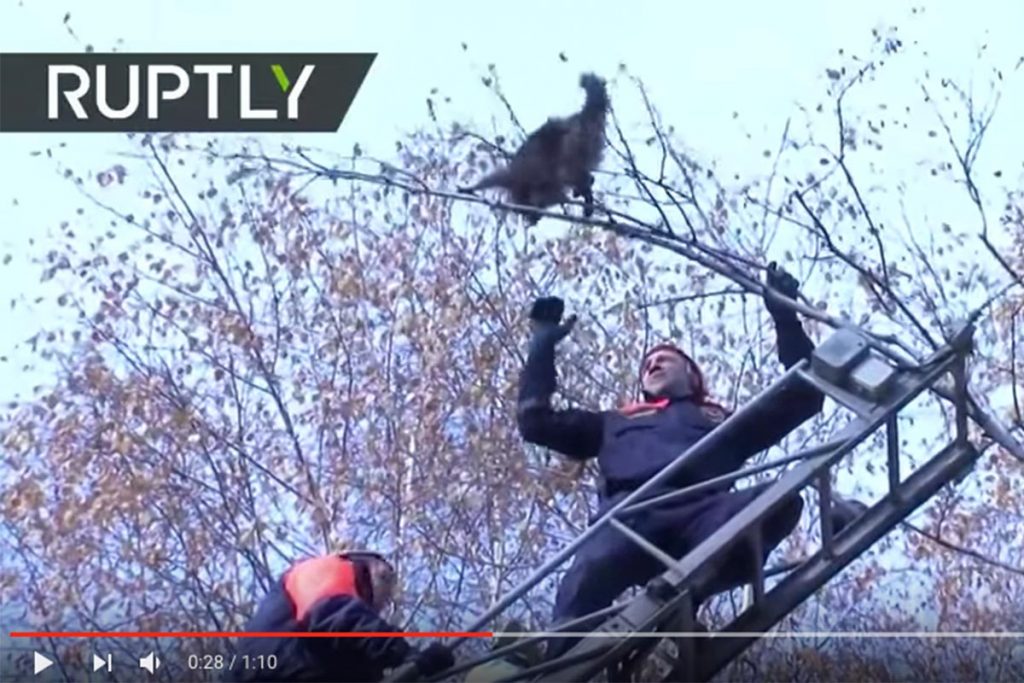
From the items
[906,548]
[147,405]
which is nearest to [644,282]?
[906,548]

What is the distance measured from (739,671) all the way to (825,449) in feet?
1.31

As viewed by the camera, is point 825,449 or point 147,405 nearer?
point 825,449

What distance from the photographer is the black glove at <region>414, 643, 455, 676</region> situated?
9.38 ft

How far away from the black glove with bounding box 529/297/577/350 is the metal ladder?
309mm

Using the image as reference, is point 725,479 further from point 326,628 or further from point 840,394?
point 326,628

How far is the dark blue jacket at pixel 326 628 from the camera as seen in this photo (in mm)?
2828

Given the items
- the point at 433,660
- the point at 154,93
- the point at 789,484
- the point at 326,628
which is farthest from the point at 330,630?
the point at 154,93

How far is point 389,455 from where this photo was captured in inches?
133

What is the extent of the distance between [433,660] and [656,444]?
1.75 ft

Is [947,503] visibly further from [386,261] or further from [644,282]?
[386,261]

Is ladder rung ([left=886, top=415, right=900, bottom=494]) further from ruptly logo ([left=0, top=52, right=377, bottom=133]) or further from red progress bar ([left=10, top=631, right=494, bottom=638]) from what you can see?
ruptly logo ([left=0, top=52, right=377, bottom=133])

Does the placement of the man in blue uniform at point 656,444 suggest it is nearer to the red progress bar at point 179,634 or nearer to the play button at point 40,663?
the red progress bar at point 179,634

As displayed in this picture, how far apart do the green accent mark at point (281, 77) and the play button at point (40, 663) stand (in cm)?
101

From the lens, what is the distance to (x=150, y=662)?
3.00 meters
